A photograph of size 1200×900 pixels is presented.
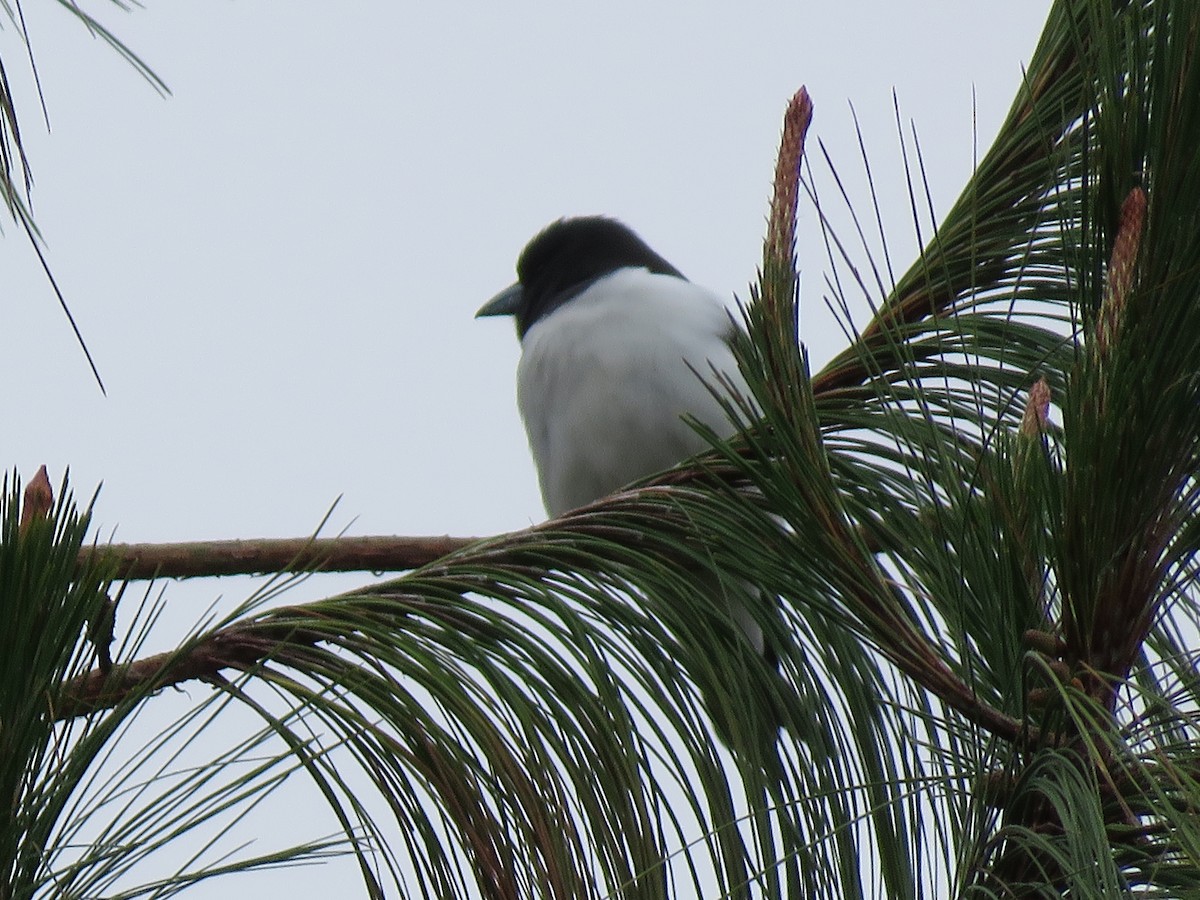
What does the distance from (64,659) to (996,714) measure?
0.46m

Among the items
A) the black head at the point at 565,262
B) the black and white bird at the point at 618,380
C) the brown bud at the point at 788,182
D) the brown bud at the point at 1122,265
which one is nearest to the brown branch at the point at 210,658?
the brown bud at the point at 788,182

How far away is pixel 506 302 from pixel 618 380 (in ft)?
2.76

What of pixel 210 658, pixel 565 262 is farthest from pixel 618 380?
pixel 210 658

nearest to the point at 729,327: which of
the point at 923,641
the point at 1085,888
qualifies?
the point at 923,641

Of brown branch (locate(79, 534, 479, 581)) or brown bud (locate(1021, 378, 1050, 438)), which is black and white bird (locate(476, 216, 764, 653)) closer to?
brown branch (locate(79, 534, 479, 581))

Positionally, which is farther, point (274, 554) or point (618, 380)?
point (618, 380)

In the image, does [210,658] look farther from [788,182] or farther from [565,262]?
[565,262]

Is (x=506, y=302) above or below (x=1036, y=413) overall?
above

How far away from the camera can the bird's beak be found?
3.42 meters

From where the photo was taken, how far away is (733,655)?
1011mm

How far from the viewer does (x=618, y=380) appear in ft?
8.66

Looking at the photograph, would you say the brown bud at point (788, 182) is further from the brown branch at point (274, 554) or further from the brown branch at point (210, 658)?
the brown branch at point (274, 554)

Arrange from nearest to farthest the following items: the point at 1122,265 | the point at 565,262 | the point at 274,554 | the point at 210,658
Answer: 1. the point at 1122,265
2. the point at 210,658
3. the point at 274,554
4. the point at 565,262

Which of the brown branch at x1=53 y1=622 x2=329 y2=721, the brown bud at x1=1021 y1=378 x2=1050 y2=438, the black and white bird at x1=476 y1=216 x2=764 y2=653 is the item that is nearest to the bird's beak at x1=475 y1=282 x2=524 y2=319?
the black and white bird at x1=476 y1=216 x2=764 y2=653
